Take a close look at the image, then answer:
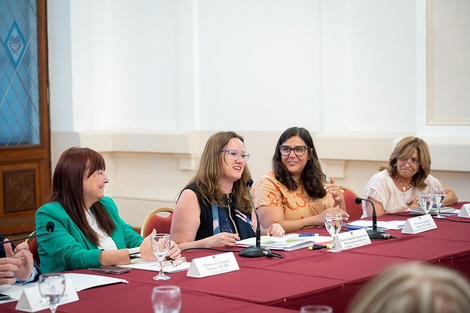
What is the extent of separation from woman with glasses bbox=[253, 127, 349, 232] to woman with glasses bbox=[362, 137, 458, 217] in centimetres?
40

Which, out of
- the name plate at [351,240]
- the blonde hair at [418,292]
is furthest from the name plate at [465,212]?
the blonde hair at [418,292]

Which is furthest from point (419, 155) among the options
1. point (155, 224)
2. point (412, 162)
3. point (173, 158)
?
point (173, 158)

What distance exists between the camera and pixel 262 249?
2.73m

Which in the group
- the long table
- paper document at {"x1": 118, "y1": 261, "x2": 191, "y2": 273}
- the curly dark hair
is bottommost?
the long table

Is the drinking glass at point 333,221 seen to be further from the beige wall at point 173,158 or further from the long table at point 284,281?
the beige wall at point 173,158

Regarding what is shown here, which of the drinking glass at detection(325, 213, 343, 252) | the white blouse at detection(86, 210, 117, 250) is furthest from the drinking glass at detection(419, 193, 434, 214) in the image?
the white blouse at detection(86, 210, 117, 250)

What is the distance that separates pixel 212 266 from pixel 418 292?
5.69ft

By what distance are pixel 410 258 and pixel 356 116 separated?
133 inches

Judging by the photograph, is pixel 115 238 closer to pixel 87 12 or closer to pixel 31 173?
pixel 31 173

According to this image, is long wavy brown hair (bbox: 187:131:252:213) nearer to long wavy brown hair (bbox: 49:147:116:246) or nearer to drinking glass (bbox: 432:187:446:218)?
long wavy brown hair (bbox: 49:147:116:246)

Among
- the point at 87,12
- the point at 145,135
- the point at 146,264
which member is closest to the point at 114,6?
the point at 87,12

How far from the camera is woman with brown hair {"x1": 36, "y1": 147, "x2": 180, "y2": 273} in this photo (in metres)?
2.58

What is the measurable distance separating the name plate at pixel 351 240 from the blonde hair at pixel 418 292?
7.00 feet

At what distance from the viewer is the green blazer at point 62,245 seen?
103 inches
